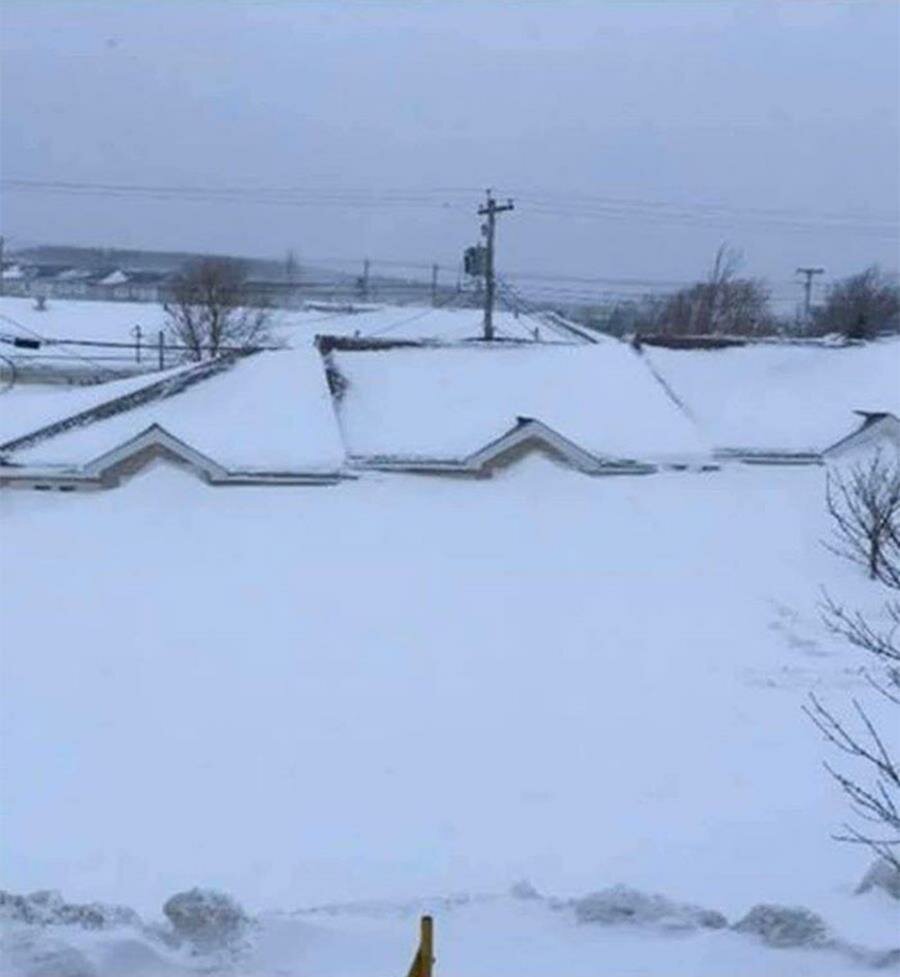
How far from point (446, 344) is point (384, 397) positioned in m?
2.59

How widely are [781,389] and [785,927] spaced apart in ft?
54.8

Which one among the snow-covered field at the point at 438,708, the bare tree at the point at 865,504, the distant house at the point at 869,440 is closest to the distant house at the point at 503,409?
the snow-covered field at the point at 438,708

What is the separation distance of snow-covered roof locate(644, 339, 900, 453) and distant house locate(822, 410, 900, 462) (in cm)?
19

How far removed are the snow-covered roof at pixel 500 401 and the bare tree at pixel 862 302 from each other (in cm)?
2552

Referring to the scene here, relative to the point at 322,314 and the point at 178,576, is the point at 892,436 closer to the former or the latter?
the point at 178,576

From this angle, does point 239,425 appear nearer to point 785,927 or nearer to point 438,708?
point 438,708

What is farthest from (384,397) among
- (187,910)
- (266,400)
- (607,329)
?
(607,329)

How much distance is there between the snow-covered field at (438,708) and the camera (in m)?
9.66

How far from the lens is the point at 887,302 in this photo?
5484cm

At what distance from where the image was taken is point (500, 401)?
70.9 feet

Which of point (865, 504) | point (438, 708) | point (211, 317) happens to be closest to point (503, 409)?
point (865, 504)

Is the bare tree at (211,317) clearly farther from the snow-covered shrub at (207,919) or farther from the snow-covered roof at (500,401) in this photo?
the snow-covered shrub at (207,919)

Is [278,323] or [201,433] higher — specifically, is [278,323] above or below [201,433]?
above

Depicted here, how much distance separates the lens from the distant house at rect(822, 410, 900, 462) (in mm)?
21234
